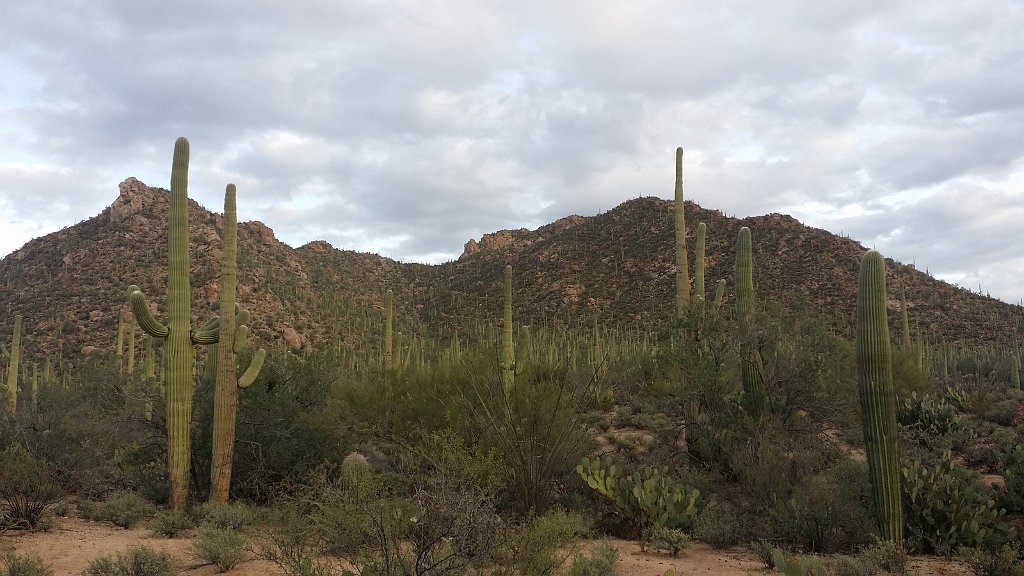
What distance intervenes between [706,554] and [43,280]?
46233 mm

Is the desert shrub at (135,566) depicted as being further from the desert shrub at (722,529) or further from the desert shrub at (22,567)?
the desert shrub at (722,529)

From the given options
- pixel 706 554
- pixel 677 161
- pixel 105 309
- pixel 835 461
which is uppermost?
pixel 677 161

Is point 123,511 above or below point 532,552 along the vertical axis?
below

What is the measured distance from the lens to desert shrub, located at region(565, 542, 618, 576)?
21.1ft

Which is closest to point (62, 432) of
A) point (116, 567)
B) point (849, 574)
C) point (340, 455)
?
point (340, 455)

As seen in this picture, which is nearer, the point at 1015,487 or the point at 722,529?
the point at 722,529

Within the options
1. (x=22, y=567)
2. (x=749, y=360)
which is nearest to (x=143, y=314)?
(x=22, y=567)

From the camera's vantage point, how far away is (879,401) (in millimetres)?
7953

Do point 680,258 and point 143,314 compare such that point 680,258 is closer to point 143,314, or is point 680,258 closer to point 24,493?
point 143,314

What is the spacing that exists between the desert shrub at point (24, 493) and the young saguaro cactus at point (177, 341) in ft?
5.20

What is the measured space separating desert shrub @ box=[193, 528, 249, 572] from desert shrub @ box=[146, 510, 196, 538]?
4.84 feet

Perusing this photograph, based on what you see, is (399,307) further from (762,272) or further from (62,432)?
(62,432)

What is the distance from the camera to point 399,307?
50438 mm

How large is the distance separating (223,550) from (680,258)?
10.9 meters
